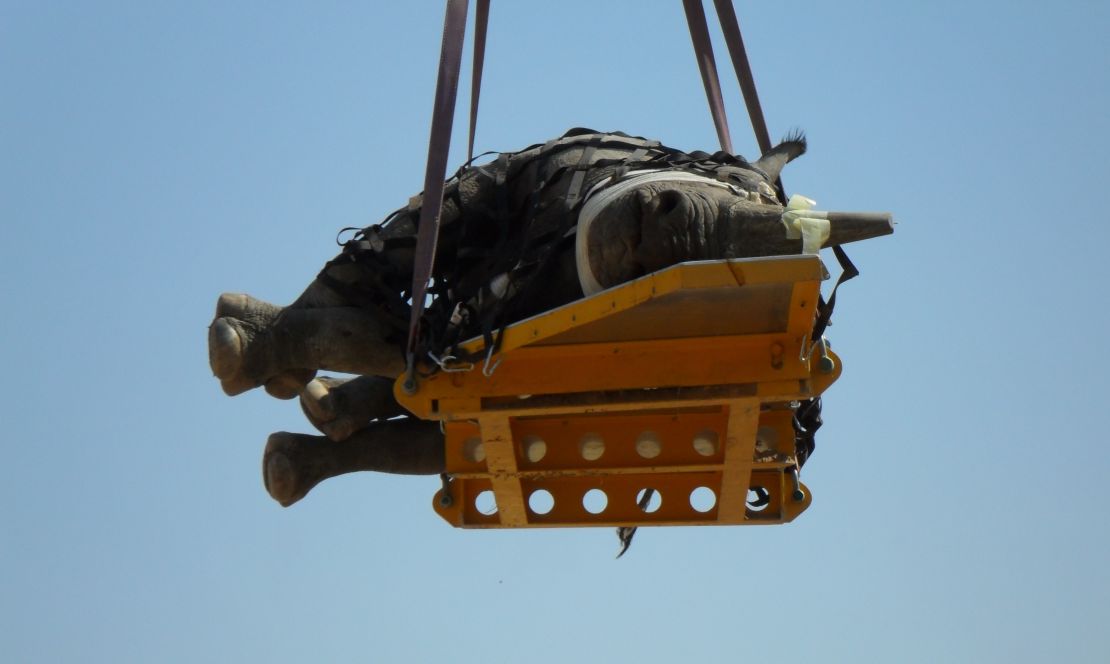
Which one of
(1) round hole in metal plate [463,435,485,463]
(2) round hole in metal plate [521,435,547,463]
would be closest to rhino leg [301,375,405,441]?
(1) round hole in metal plate [463,435,485,463]

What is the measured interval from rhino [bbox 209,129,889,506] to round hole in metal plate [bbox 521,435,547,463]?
0.70 m

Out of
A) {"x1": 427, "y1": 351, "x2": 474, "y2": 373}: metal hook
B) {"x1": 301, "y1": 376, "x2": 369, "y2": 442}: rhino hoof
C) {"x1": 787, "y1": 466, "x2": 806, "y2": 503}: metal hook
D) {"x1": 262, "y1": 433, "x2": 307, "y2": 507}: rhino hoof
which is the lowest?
{"x1": 787, "y1": 466, "x2": 806, "y2": 503}: metal hook

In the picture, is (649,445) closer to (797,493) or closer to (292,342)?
(797,493)

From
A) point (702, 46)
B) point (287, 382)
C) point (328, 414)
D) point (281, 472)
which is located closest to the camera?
point (287, 382)

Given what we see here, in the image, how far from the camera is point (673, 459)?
8578mm

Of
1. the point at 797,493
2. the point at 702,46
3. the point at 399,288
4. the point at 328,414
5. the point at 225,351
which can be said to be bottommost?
the point at 797,493

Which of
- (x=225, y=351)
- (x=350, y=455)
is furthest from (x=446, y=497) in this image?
(x=225, y=351)

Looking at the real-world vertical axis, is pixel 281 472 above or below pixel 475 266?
below

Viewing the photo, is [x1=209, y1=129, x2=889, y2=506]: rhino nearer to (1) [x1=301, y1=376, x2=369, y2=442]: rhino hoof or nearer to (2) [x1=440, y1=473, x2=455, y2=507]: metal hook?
(1) [x1=301, y1=376, x2=369, y2=442]: rhino hoof

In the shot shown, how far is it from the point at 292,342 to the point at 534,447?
4.61ft

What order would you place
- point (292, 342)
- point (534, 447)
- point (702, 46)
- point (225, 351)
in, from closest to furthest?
point (534, 447), point (225, 351), point (292, 342), point (702, 46)

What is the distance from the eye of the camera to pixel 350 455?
31.0ft

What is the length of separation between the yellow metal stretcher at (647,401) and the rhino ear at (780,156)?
130 centimetres

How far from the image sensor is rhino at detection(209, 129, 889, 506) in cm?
755
